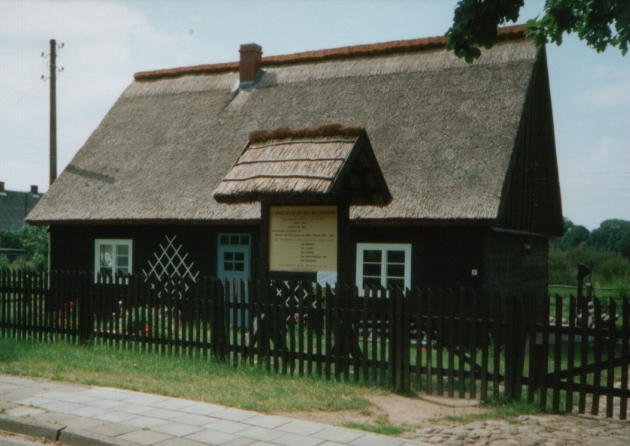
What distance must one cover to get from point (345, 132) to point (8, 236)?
43792mm

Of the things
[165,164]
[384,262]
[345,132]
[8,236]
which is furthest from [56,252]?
[8,236]

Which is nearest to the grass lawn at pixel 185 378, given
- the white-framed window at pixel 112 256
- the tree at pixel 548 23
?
the tree at pixel 548 23

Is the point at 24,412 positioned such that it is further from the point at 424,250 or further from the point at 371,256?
the point at 424,250

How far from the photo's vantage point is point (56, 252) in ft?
62.3

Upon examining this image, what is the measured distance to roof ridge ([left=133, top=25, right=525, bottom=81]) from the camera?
1647 cm

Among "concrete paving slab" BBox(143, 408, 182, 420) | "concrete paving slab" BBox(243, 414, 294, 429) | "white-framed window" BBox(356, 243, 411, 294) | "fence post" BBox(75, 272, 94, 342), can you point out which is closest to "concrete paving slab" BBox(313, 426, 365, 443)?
"concrete paving slab" BBox(243, 414, 294, 429)

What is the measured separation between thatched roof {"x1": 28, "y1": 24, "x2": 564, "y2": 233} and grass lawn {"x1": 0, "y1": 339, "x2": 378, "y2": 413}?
17.8 feet

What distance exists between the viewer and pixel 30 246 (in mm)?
34719

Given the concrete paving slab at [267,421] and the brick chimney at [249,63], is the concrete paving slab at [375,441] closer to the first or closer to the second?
the concrete paving slab at [267,421]

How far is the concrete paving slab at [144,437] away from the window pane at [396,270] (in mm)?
9082

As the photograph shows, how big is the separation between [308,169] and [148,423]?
4.40 m

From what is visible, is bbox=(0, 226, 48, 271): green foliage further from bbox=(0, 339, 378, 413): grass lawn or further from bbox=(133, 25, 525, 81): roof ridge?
bbox=(133, 25, 525, 81): roof ridge

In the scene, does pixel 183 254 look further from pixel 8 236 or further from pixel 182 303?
pixel 8 236

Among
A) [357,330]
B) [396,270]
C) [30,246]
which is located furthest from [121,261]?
[30,246]
